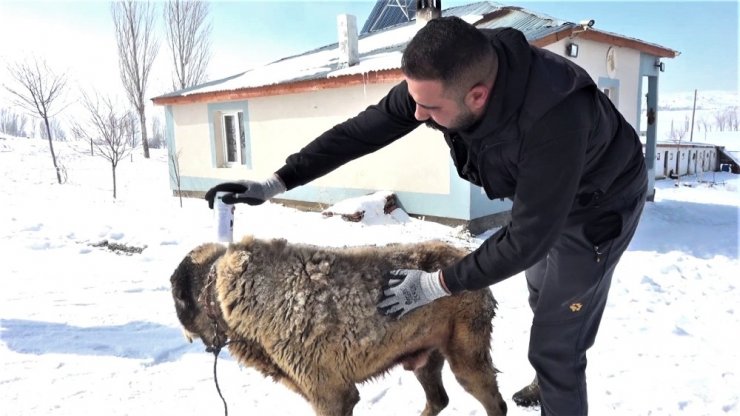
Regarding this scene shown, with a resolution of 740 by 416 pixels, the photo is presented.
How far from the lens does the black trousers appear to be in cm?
224

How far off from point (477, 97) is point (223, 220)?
4.96ft

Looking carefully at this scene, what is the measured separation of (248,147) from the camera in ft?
42.8

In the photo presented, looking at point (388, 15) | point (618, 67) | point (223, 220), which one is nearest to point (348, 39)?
point (388, 15)

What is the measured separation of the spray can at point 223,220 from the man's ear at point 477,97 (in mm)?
1422

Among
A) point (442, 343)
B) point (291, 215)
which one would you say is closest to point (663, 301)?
point (442, 343)

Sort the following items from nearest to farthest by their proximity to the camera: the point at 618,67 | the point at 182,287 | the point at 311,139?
the point at 182,287 < the point at 618,67 < the point at 311,139

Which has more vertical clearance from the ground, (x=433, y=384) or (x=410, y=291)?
(x=410, y=291)

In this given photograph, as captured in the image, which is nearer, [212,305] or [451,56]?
[451,56]

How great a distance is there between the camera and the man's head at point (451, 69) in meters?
1.77

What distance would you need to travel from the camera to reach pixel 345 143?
2.79m

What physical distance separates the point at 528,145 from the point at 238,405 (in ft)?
8.51

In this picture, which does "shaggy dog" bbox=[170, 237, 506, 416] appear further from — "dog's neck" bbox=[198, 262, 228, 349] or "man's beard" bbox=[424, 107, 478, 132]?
"man's beard" bbox=[424, 107, 478, 132]

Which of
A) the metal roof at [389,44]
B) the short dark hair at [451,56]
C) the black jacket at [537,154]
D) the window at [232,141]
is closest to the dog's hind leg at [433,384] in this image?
the black jacket at [537,154]

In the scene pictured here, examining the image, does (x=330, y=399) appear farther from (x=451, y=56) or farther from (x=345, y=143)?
(x=451, y=56)
